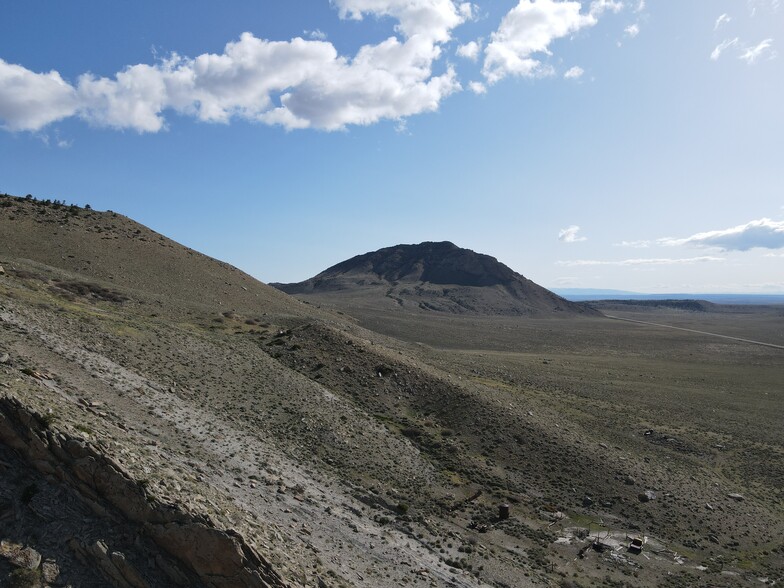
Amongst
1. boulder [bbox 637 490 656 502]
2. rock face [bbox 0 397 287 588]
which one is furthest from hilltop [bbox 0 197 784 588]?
boulder [bbox 637 490 656 502]

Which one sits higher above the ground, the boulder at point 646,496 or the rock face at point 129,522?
the rock face at point 129,522

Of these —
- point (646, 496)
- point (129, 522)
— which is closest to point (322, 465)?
point (129, 522)

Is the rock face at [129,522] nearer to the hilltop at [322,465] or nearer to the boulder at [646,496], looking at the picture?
the hilltop at [322,465]

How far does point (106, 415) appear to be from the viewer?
16.6 meters

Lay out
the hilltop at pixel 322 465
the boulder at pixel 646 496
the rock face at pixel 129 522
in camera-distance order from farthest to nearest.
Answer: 1. the boulder at pixel 646 496
2. the hilltop at pixel 322 465
3. the rock face at pixel 129 522

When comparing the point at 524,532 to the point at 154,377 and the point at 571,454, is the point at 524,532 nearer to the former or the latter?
the point at 571,454

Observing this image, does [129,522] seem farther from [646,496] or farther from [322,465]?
[646,496]

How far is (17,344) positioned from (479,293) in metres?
172

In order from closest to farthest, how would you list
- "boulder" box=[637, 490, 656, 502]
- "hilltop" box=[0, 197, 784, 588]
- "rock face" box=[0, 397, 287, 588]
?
"rock face" box=[0, 397, 287, 588], "hilltop" box=[0, 197, 784, 588], "boulder" box=[637, 490, 656, 502]

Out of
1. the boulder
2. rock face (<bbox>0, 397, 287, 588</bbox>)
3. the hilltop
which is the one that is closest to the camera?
rock face (<bbox>0, 397, 287, 588</bbox>)

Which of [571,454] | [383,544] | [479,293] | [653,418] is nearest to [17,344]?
[383,544]

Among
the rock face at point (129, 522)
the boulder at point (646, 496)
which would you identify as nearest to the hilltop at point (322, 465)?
the rock face at point (129, 522)

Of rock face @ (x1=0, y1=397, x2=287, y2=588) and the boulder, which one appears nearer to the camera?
rock face @ (x1=0, y1=397, x2=287, y2=588)

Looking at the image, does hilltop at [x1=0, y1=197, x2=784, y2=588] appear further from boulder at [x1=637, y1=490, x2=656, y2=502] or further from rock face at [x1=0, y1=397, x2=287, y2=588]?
boulder at [x1=637, y1=490, x2=656, y2=502]
